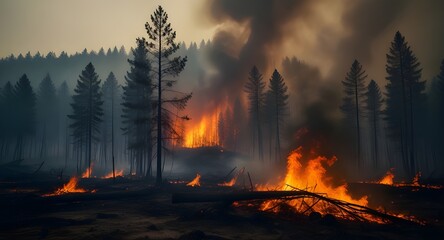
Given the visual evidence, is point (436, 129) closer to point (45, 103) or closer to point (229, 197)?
point (229, 197)

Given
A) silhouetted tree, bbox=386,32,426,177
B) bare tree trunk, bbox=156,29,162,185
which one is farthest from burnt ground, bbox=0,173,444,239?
silhouetted tree, bbox=386,32,426,177

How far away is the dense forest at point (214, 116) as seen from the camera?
26.0 meters

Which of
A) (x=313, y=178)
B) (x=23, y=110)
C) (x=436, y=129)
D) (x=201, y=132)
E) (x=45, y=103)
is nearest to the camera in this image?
(x=313, y=178)

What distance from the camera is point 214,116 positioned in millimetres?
62562

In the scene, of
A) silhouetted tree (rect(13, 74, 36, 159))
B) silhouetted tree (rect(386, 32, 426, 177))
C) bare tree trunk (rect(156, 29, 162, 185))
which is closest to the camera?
bare tree trunk (rect(156, 29, 162, 185))

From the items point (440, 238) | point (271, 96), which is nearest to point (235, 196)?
point (440, 238)

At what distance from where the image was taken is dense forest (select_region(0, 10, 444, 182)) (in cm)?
2603

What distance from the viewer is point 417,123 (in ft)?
178

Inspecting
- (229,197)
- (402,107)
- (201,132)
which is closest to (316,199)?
(229,197)

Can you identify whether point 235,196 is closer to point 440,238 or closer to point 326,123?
point 440,238

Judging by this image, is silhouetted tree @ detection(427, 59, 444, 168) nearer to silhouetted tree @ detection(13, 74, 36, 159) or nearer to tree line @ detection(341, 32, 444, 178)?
tree line @ detection(341, 32, 444, 178)

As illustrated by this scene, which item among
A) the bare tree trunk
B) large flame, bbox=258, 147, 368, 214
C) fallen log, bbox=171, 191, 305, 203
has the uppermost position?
the bare tree trunk

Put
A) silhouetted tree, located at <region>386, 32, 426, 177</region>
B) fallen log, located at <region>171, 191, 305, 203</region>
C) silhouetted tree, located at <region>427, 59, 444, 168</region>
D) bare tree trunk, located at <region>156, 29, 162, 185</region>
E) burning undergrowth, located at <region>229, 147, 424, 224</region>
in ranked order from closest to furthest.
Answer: burning undergrowth, located at <region>229, 147, 424, 224</region> < fallen log, located at <region>171, 191, 305, 203</region> < bare tree trunk, located at <region>156, 29, 162, 185</region> < silhouetted tree, located at <region>386, 32, 426, 177</region> < silhouetted tree, located at <region>427, 59, 444, 168</region>

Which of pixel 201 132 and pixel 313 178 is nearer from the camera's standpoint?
pixel 313 178
